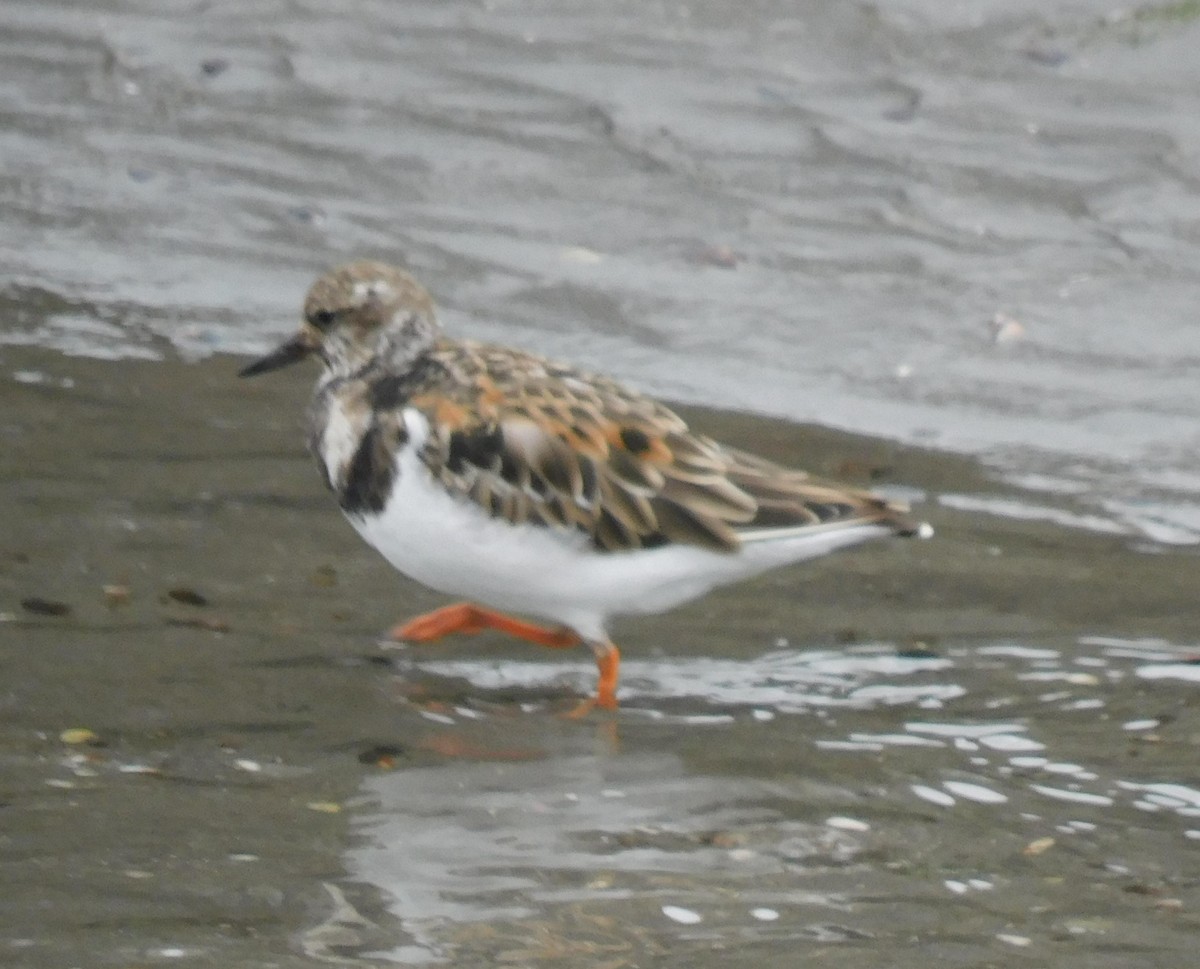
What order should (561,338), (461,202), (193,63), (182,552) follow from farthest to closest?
(193,63) → (461,202) → (561,338) → (182,552)

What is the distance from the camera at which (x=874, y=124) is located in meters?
8.31

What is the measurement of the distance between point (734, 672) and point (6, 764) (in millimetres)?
1540

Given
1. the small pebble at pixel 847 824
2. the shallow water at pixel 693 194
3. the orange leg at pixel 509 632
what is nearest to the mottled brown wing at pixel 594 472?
the orange leg at pixel 509 632

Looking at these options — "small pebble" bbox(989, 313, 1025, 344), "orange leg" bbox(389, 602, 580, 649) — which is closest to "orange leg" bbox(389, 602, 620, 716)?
"orange leg" bbox(389, 602, 580, 649)

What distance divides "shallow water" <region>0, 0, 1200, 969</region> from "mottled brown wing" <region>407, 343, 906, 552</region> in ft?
1.18

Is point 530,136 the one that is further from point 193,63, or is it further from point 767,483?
point 767,483

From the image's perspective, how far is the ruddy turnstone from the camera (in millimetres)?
4859

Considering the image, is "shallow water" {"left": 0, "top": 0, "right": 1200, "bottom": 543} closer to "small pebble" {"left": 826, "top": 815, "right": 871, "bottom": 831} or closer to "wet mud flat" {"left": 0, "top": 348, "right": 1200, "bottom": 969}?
"wet mud flat" {"left": 0, "top": 348, "right": 1200, "bottom": 969}

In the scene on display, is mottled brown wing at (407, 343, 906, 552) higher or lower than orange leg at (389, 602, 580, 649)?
higher

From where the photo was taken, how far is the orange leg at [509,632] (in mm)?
4977

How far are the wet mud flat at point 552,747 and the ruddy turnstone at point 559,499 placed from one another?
0.79 ft

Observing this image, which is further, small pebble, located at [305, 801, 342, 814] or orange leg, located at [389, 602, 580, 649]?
orange leg, located at [389, 602, 580, 649]

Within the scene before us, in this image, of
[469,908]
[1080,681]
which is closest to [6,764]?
[469,908]

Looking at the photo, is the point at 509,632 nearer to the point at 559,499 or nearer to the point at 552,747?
the point at 559,499
